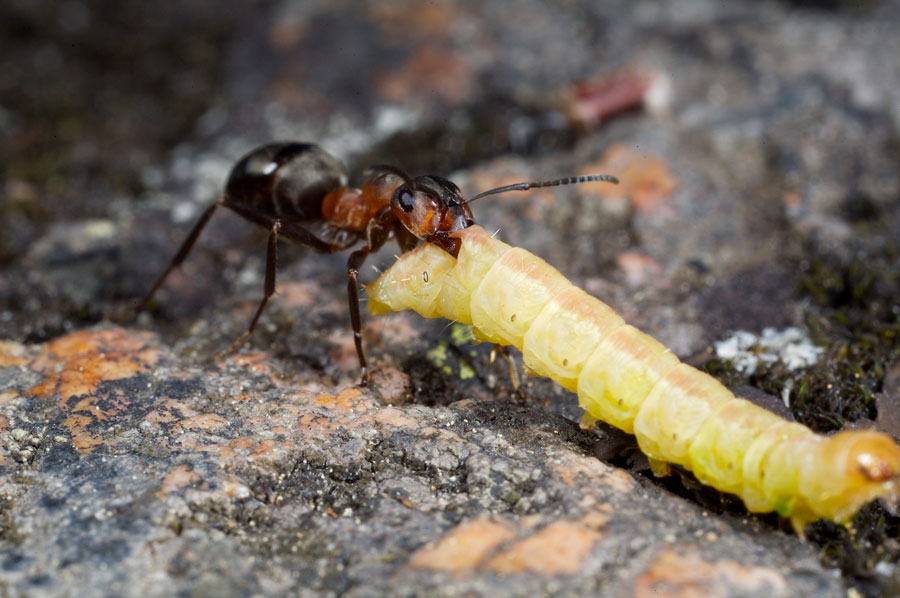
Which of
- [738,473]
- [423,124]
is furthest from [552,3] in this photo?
[738,473]

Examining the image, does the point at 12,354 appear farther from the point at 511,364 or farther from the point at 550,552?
the point at 550,552

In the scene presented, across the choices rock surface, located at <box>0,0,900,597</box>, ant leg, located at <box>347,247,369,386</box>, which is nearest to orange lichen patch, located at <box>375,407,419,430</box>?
rock surface, located at <box>0,0,900,597</box>

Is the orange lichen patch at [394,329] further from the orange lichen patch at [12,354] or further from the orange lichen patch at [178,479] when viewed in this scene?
the orange lichen patch at [12,354]

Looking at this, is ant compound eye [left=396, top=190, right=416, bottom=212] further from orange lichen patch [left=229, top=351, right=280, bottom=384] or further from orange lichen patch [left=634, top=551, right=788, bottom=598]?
orange lichen patch [left=634, top=551, right=788, bottom=598]

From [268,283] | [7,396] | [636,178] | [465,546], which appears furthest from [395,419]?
[636,178]

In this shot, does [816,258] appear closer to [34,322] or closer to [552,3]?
[552,3]
